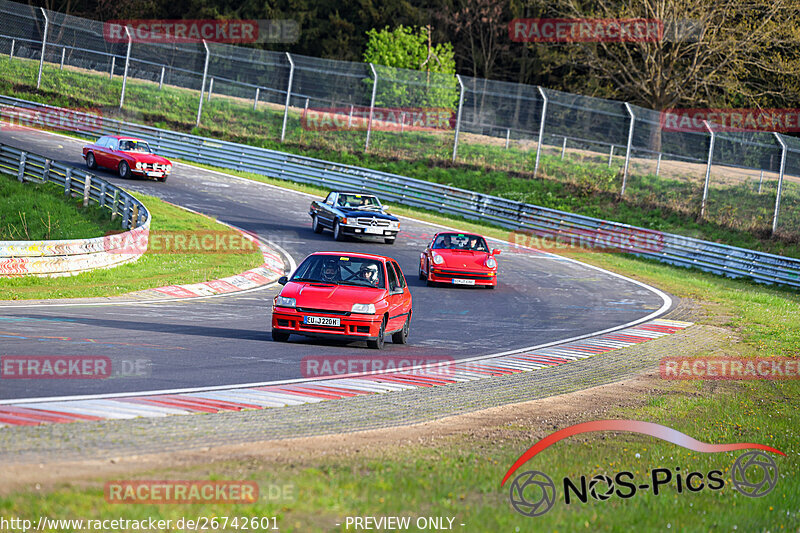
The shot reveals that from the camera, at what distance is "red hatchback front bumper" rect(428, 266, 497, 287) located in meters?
22.2

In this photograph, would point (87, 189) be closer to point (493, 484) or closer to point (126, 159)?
point (126, 159)

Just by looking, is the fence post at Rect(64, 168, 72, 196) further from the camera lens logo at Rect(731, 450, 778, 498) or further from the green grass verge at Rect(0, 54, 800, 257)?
the camera lens logo at Rect(731, 450, 778, 498)

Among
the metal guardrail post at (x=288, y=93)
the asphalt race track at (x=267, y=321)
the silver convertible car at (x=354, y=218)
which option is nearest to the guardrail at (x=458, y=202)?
the metal guardrail post at (x=288, y=93)

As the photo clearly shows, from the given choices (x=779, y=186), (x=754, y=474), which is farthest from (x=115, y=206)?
(x=779, y=186)

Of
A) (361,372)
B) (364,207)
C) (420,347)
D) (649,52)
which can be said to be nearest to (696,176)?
(649,52)

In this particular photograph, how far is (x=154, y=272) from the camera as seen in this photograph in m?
20.7

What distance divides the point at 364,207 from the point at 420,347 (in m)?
14.5

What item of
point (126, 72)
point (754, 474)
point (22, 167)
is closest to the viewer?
point (754, 474)

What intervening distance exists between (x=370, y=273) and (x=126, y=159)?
22502 millimetres

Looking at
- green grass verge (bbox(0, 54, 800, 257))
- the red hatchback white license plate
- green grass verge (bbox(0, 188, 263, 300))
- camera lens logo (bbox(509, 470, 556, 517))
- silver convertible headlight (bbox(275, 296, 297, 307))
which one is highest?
green grass verge (bbox(0, 54, 800, 257))

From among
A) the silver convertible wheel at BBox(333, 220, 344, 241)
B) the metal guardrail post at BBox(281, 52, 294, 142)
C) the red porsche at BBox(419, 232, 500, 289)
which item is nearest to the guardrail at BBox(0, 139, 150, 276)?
the silver convertible wheel at BBox(333, 220, 344, 241)

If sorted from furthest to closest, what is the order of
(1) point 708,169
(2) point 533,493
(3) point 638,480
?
(1) point 708,169, (3) point 638,480, (2) point 533,493

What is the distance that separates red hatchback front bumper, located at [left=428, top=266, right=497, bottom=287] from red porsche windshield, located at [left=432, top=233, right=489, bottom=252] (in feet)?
3.07

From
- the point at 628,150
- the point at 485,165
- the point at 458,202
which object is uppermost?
the point at 628,150
